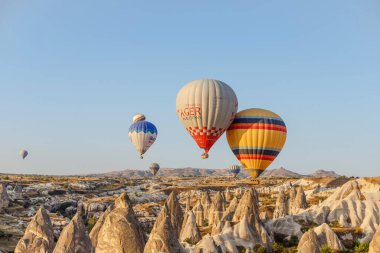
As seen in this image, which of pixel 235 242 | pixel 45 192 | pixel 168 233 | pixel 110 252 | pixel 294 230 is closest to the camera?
pixel 110 252

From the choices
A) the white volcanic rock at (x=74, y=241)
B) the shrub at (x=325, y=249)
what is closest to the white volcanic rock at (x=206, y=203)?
the shrub at (x=325, y=249)

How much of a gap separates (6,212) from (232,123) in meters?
54.1

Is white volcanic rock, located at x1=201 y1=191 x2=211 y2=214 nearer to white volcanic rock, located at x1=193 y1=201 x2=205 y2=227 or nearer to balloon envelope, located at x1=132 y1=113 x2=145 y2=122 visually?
white volcanic rock, located at x1=193 y1=201 x2=205 y2=227

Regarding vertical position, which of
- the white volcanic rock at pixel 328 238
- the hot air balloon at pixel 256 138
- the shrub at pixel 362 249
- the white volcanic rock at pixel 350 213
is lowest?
the shrub at pixel 362 249

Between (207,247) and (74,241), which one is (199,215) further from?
(74,241)

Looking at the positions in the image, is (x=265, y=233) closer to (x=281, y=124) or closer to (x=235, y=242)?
(x=235, y=242)

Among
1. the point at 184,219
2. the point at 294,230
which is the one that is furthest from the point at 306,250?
the point at 184,219

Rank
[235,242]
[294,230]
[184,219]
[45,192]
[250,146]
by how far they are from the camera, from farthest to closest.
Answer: [45,192]
[250,146]
[184,219]
[294,230]
[235,242]

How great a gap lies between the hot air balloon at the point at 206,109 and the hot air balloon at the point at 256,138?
1.99 metres

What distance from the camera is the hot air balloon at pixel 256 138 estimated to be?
66.8m

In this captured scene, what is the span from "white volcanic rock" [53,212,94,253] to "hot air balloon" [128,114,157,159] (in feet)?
310

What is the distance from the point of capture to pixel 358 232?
184 ft

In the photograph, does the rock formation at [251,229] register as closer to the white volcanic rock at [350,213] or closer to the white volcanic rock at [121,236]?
the white volcanic rock at [350,213]

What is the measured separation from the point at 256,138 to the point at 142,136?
206ft
